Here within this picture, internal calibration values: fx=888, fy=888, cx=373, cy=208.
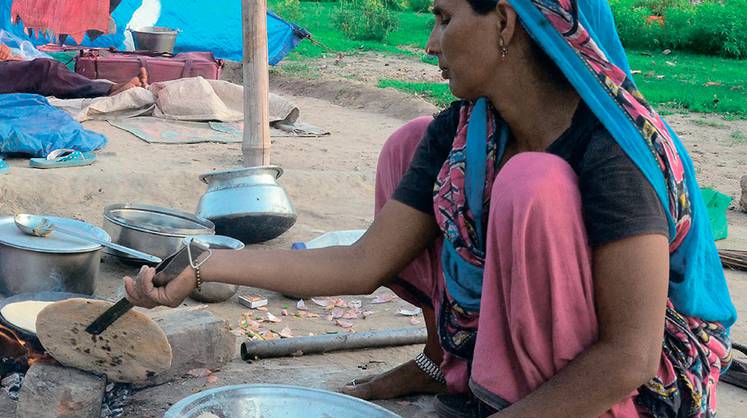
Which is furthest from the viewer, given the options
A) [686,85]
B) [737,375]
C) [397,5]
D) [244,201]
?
[397,5]

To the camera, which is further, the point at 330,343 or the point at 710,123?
the point at 710,123

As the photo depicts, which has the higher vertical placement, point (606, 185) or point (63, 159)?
point (606, 185)

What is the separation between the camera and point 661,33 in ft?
51.2

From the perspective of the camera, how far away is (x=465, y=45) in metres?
1.94

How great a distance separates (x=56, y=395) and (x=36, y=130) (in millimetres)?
4149

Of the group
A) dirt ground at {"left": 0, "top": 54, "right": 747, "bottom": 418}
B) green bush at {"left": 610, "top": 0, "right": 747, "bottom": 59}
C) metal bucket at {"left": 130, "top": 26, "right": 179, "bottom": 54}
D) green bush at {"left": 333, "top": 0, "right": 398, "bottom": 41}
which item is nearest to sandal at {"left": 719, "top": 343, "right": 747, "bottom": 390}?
dirt ground at {"left": 0, "top": 54, "right": 747, "bottom": 418}

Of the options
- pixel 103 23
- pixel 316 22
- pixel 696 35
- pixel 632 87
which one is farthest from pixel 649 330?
pixel 316 22

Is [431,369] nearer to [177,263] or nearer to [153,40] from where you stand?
[177,263]

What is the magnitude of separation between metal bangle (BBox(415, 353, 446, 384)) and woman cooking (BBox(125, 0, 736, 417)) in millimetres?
371

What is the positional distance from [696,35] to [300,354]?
14.0m

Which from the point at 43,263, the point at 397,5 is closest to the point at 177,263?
the point at 43,263

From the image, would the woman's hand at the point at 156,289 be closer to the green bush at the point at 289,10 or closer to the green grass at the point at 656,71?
the green grass at the point at 656,71

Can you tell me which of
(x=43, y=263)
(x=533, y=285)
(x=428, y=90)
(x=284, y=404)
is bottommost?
(x=428, y=90)

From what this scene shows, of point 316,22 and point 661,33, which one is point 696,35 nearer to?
point 661,33
